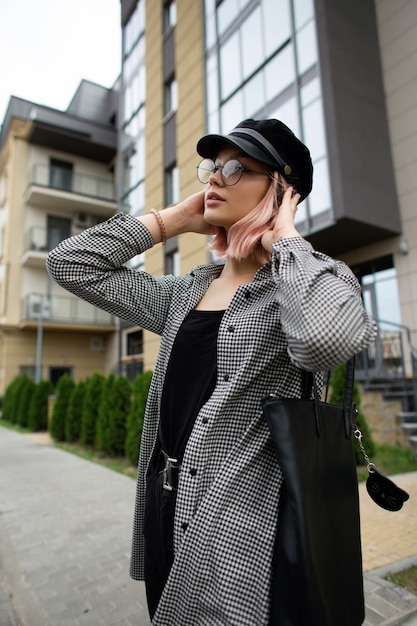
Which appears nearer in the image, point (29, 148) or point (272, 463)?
point (272, 463)

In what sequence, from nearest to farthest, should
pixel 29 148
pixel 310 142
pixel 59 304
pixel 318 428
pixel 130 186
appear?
pixel 318 428
pixel 310 142
pixel 130 186
pixel 59 304
pixel 29 148

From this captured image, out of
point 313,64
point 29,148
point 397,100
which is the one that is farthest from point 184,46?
point 29,148

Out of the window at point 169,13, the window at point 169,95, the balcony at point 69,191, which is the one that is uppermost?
the window at point 169,13

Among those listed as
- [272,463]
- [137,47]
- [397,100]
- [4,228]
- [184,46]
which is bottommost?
[272,463]

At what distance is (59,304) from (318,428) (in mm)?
20144

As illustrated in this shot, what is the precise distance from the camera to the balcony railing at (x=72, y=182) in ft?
66.8

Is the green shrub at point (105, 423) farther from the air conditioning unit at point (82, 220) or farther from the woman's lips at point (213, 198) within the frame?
the air conditioning unit at point (82, 220)

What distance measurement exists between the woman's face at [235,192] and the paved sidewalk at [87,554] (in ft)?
7.33

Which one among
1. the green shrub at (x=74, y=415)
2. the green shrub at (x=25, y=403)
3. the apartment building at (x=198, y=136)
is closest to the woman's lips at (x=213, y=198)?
the apartment building at (x=198, y=136)

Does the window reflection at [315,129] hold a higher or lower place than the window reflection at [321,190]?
higher

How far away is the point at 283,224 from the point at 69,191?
69.8 ft

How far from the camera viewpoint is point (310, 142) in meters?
8.91

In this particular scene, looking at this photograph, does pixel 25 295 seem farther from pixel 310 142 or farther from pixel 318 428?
pixel 318 428

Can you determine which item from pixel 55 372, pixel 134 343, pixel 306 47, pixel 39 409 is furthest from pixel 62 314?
pixel 306 47
